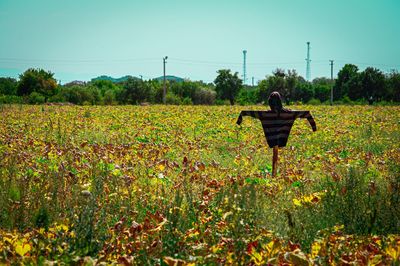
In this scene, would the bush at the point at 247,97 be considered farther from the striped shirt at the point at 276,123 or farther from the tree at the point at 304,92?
the striped shirt at the point at 276,123

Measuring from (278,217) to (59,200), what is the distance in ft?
7.95

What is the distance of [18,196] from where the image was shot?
532 cm

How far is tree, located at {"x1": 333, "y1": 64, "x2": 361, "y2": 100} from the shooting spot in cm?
7525

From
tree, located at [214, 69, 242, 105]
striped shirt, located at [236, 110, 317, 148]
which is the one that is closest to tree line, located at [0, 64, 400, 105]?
tree, located at [214, 69, 242, 105]

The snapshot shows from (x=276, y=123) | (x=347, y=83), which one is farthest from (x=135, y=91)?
(x=276, y=123)

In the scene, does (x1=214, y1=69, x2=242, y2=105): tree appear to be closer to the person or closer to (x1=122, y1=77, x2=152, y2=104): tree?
(x1=122, y1=77, x2=152, y2=104): tree

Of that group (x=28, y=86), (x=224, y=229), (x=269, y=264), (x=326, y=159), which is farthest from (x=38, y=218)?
(x=28, y=86)

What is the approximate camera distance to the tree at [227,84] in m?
86.7

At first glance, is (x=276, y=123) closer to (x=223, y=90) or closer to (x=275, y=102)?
(x=275, y=102)

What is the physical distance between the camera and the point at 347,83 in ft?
251

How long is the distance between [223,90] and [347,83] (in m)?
22.5

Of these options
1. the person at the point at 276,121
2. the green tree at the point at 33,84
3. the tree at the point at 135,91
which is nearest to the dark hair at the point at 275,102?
the person at the point at 276,121

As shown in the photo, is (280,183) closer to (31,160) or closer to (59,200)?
(59,200)

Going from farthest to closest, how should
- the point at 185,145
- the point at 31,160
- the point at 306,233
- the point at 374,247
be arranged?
the point at 185,145 < the point at 31,160 < the point at 306,233 < the point at 374,247
